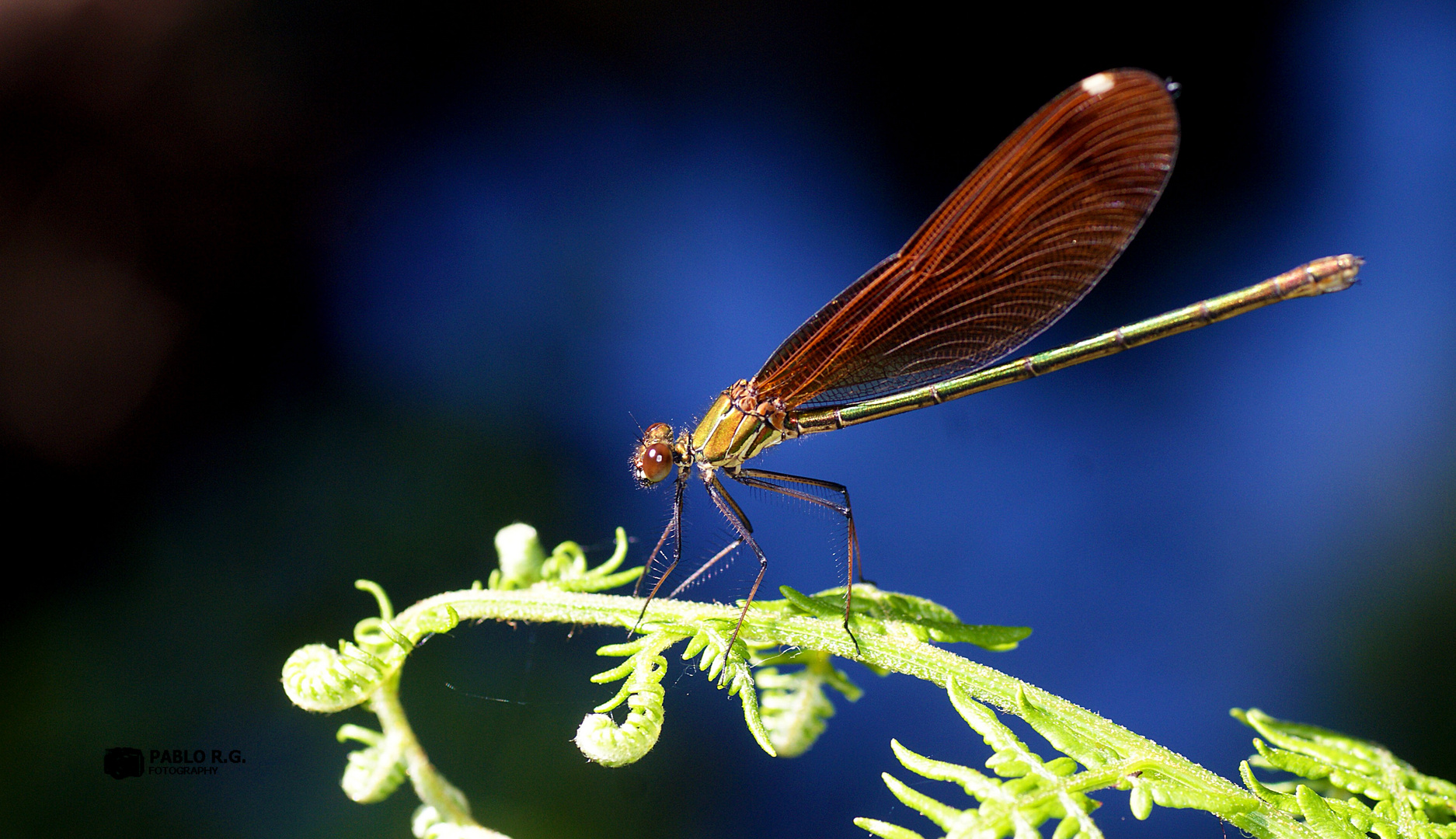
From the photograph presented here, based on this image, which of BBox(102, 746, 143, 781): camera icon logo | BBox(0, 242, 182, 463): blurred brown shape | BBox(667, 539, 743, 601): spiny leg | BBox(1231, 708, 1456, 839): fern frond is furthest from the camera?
BBox(0, 242, 182, 463): blurred brown shape

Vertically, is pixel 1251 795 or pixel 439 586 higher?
pixel 1251 795

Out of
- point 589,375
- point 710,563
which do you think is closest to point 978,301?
point 710,563

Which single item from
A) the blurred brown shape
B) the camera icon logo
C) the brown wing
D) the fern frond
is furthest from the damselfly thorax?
the blurred brown shape

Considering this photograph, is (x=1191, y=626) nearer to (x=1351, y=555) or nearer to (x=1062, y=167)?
(x=1351, y=555)

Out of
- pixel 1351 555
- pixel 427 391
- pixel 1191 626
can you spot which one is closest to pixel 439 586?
pixel 427 391

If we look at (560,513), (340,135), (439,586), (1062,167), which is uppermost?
(340,135)

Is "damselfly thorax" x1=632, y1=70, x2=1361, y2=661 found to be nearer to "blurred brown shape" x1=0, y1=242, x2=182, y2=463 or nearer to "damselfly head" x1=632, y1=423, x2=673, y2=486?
"damselfly head" x1=632, y1=423, x2=673, y2=486
